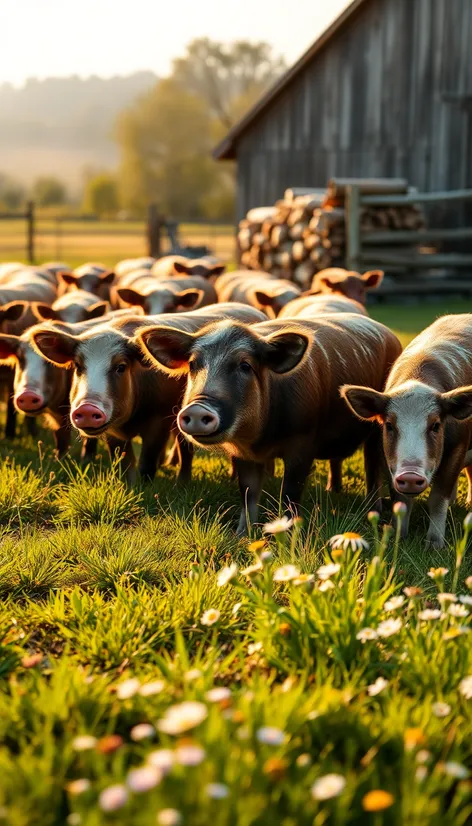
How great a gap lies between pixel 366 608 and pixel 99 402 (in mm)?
2757

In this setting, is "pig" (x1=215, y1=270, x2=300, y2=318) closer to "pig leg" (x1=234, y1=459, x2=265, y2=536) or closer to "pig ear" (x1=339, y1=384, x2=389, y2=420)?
"pig leg" (x1=234, y1=459, x2=265, y2=536)

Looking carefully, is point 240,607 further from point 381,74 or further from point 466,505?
point 381,74

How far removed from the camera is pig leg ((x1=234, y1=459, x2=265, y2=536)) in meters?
5.45

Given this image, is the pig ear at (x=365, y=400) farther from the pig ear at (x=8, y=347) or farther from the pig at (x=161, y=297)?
the pig at (x=161, y=297)

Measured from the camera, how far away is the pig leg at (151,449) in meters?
6.32

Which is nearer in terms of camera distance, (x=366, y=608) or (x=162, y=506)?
(x=366, y=608)

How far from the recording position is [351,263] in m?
16.6

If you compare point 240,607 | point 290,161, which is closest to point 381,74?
point 290,161

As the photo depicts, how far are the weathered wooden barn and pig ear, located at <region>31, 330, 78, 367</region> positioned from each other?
1435 cm

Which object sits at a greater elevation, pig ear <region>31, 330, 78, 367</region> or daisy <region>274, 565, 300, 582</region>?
pig ear <region>31, 330, 78, 367</region>

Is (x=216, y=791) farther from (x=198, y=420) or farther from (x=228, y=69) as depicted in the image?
(x=228, y=69)

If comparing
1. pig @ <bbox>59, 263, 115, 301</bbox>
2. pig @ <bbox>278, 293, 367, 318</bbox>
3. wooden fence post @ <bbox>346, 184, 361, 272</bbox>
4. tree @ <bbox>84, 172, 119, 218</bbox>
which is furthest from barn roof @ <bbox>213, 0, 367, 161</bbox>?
tree @ <bbox>84, 172, 119, 218</bbox>

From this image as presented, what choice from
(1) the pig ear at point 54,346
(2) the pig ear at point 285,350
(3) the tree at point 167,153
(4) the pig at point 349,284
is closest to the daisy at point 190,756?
(2) the pig ear at point 285,350

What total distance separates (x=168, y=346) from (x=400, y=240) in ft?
43.0
